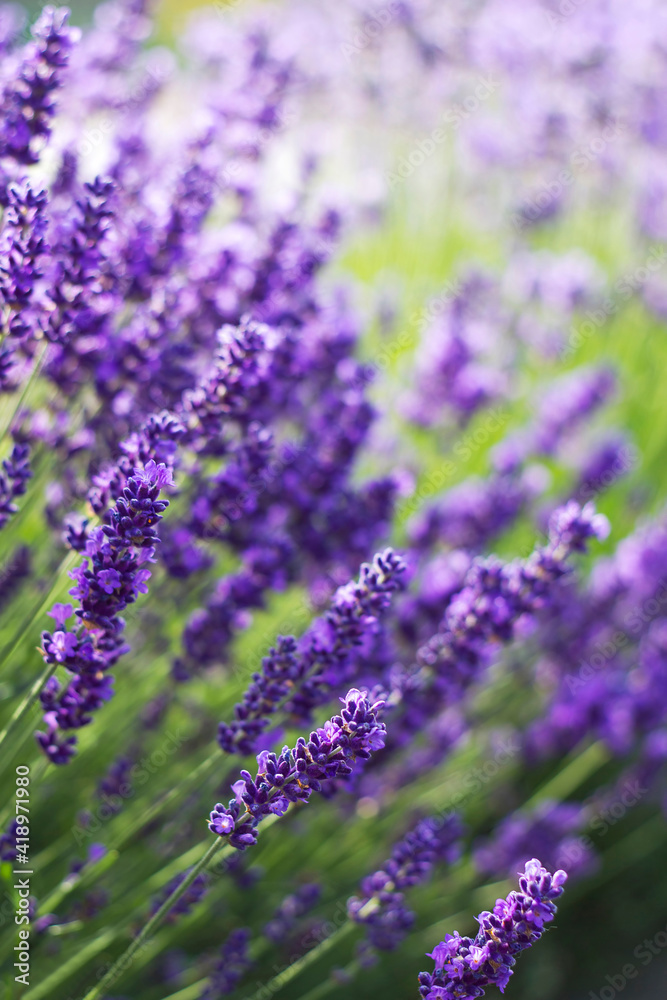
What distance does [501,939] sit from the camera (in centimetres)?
122

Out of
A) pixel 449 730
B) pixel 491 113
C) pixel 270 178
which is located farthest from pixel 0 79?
pixel 491 113

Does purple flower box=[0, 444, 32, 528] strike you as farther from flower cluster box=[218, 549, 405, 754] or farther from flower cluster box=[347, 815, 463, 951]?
flower cluster box=[347, 815, 463, 951]

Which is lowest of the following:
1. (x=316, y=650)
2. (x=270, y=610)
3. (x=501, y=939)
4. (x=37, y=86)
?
(x=501, y=939)

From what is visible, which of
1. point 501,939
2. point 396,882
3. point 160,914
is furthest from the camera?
point 396,882

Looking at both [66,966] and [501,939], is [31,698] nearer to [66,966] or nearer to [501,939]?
[66,966]

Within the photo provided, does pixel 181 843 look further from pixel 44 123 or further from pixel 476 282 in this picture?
pixel 476 282

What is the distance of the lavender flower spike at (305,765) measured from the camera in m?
1.26

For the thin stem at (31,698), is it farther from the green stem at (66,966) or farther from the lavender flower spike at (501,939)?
the lavender flower spike at (501,939)

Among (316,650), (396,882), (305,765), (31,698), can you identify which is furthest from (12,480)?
Result: (396,882)

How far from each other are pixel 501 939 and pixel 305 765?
0.35 m

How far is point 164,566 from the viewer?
2.00 metres

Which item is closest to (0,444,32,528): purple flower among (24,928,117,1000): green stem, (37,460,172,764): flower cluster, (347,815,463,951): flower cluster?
(37,460,172,764): flower cluster

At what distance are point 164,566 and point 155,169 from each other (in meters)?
1.46

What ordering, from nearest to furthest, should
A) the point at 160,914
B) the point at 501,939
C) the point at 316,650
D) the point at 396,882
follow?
the point at 501,939, the point at 160,914, the point at 316,650, the point at 396,882
